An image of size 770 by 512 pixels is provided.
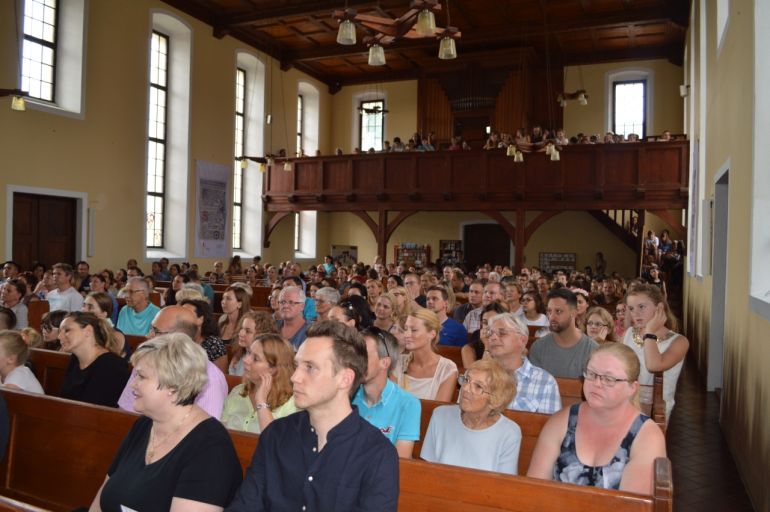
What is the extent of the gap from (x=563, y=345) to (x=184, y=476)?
3267mm

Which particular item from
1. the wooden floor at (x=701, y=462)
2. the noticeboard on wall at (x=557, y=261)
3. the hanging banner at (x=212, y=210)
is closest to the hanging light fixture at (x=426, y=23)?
the wooden floor at (x=701, y=462)

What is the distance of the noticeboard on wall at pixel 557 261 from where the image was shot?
19516 millimetres

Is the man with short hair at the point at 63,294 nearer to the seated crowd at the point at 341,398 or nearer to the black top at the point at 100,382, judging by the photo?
the seated crowd at the point at 341,398

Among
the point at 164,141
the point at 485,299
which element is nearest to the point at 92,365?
the point at 485,299

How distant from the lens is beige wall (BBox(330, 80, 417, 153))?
70.1 feet

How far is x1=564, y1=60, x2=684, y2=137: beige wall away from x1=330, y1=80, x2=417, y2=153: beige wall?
478 centimetres

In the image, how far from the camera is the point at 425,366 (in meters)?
4.34

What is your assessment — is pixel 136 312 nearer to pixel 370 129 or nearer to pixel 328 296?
pixel 328 296

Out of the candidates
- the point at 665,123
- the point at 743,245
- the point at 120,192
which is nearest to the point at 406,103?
the point at 665,123

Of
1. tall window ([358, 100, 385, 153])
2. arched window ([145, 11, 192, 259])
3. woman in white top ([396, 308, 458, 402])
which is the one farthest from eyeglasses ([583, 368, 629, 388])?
tall window ([358, 100, 385, 153])

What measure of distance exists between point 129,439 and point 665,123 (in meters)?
18.6

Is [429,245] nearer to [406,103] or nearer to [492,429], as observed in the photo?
[406,103]

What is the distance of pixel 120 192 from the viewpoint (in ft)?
48.7

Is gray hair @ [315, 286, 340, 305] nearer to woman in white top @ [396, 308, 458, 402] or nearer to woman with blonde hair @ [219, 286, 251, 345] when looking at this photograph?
woman with blonde hair @ [219, 286, 251, 345]
